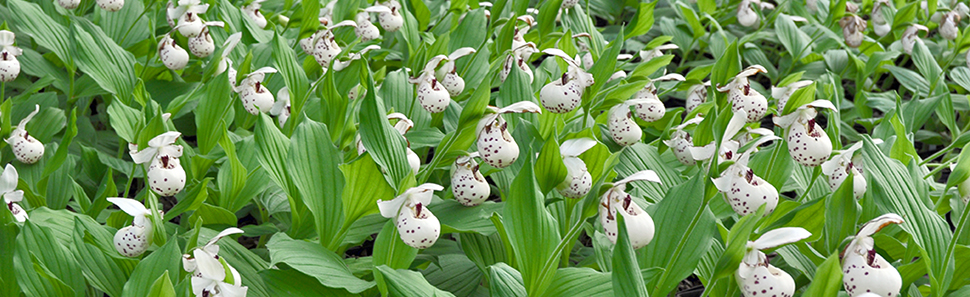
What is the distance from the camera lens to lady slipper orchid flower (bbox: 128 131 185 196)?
1683 mm

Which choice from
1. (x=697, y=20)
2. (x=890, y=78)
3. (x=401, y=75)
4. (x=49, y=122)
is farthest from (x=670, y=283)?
(x=890, y=78)

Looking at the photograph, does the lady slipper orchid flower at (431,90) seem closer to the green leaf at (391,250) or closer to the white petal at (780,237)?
the green leaf at (391,250)

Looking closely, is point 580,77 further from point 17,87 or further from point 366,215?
point 17,87

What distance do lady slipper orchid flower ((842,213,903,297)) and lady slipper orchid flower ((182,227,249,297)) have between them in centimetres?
104

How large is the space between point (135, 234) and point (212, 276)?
11.0 inches

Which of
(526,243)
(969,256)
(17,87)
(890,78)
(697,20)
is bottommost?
(890,78)

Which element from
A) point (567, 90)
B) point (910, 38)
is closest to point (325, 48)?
point (567, 90)

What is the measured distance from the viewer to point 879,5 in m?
3.60

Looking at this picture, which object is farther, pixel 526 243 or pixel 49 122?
pixel 49 122

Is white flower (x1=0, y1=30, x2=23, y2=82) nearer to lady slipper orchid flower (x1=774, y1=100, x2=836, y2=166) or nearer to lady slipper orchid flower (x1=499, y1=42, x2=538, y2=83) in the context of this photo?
lady slipper orchid flower (x1=499, y1=42, x2=538, y2=83)

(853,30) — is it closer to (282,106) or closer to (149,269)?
(282,106)

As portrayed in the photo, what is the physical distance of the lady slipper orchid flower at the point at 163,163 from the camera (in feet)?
5.52

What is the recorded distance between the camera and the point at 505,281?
150 cm

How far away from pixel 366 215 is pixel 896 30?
3.23 m
